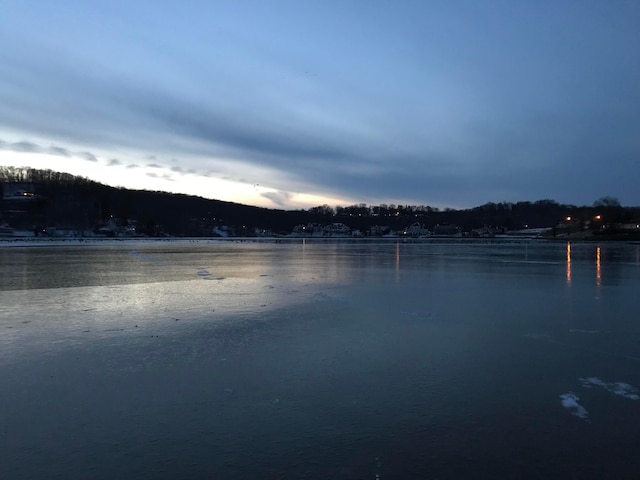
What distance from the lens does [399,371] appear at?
208 inches

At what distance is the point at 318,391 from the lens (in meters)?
4.66

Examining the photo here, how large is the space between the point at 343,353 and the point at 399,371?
0.99 meters

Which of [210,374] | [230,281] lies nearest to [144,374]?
[210,374]

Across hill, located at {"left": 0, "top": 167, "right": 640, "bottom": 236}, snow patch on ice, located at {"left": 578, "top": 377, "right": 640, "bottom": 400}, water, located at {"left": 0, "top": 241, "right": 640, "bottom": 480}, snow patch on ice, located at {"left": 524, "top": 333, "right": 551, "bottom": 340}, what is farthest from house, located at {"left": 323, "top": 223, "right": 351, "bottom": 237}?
snow patch on ice, located at {"left": 578, "top": 377, "right": 640, "bottom": 400}

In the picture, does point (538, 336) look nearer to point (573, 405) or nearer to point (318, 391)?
point (573, 405)

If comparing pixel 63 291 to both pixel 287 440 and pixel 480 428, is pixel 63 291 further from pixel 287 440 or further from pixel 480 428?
pixel 480 428

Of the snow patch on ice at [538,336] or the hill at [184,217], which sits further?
the hill at [184,217]

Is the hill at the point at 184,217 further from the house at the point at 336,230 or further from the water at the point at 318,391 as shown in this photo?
the water at the point at 318,391

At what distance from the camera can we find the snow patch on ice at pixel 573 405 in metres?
4.11

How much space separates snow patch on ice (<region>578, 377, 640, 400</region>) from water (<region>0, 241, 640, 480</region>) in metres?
0.03

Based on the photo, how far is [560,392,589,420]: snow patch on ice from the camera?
4113mm

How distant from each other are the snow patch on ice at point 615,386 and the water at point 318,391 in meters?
0.03

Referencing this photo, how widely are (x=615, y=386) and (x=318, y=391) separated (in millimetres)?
3076

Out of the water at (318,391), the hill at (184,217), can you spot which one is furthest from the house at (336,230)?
the water at (318,391)
